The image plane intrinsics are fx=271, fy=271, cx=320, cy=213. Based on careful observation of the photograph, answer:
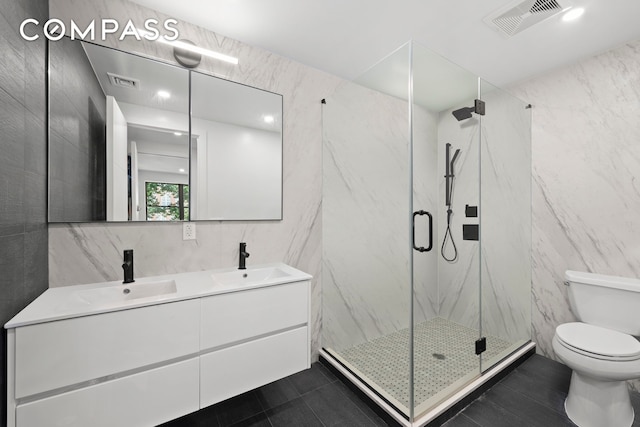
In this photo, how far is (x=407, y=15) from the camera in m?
1.65

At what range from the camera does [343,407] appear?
1688 millimetres

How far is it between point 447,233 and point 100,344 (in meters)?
2.06

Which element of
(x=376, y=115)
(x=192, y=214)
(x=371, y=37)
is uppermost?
(x=371, y=37)

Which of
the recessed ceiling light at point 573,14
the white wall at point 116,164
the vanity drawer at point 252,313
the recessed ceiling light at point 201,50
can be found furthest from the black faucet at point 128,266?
the recessed ceiling light at point 573,14

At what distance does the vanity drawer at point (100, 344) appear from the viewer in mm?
958

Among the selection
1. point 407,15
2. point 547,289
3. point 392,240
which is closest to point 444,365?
point 392,240

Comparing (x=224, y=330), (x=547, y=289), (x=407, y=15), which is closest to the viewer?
(x=224, y=330)

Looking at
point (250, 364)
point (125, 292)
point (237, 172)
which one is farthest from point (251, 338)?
point (237, 172)

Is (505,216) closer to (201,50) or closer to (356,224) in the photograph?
(356,224)

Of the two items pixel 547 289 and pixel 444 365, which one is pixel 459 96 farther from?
pixel 444 365

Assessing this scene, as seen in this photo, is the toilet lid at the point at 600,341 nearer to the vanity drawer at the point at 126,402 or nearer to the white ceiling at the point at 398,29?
the white ceiling at the point at 398,29

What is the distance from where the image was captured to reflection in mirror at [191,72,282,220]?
68.6 inches

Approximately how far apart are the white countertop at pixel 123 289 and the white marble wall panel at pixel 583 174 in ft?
6.99

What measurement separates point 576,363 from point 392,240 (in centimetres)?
125
